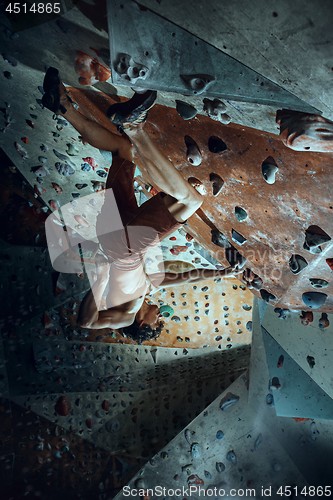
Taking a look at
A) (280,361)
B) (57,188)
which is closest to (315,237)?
(280,361)

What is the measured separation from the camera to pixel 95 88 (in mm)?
1501

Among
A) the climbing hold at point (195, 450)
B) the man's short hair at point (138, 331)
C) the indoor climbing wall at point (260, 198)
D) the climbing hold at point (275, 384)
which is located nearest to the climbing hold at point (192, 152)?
the indoor climbing wall at point (260, 198)

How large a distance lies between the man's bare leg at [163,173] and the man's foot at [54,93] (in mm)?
223

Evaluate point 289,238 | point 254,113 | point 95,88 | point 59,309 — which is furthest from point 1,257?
point 254,113

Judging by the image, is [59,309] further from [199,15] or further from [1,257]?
[199,15]

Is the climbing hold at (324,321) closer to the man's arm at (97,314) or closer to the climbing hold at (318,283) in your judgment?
the climbing hold at (318,283)

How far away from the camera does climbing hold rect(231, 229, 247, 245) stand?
1.76 m

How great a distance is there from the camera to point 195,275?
2021mm

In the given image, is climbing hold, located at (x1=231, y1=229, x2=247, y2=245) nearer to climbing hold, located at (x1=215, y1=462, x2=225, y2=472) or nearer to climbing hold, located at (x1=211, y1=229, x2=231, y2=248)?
climbing hold, located at (x1=211, y1=229, x2=231, y2=248)

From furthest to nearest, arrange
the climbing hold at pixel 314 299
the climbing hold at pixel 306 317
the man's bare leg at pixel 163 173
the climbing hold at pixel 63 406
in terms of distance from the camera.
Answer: the climbing hold at pixel 63 406, the climbing hold at pixel 306 317, the climbing hold at pixel 314 299, the man's bare leg at pixel 163 173

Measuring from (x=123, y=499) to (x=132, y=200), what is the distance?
4.16 feet

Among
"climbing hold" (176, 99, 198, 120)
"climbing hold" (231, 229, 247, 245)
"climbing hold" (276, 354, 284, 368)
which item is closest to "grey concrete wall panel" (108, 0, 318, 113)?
"climbing hold" (176, 99, 198, 120)

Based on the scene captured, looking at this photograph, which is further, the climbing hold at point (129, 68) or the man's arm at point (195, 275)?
the man's arm at point (195, 275)

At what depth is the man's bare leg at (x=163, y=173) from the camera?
1492 millimetres
